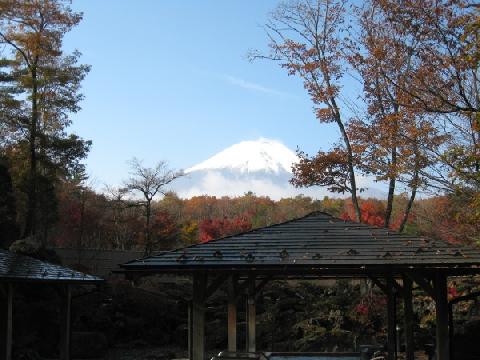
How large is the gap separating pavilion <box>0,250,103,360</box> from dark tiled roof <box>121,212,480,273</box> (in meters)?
3.27

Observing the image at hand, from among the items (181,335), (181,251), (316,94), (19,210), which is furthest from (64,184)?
(181,251)

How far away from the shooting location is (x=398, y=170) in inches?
559

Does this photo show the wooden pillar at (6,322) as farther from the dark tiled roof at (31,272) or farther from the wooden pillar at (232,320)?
the wooden pillar at (232,320)

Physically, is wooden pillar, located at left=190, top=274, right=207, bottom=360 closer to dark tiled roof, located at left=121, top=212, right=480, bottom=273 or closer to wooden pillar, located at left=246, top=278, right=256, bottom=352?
dark tiled roof, located at left=121, top=212, right=480, bottom=273

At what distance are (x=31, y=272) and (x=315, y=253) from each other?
19.4 feet

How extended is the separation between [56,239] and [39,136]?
986 centimetres

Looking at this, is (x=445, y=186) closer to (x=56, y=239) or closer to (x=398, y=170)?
(x=398, y=170)

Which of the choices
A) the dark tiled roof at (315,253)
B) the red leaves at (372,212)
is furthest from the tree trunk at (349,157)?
the dark tiled roof at (315,253)

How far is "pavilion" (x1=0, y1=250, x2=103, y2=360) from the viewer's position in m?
11.4

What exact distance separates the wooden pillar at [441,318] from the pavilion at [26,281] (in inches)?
282

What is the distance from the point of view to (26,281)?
11.3 metres

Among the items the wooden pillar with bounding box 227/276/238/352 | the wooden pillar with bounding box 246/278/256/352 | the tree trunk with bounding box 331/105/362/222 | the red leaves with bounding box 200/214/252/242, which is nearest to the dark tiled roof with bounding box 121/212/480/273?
the wooden pillar with bounding box 227/276/238/352

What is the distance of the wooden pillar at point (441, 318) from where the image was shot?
28.7ft

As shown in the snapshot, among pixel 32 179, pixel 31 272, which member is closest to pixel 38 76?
pixel 32 179
